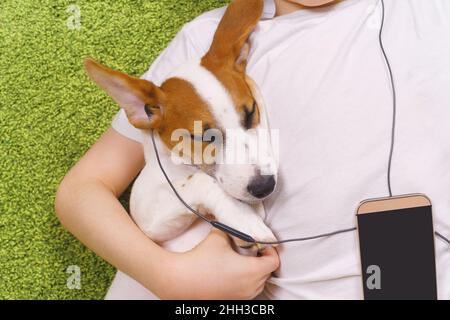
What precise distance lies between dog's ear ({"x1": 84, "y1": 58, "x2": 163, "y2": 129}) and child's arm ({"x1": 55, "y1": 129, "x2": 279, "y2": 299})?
0.21 meters

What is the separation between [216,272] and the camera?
114 cm

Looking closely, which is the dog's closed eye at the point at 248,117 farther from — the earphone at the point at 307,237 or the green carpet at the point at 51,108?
the green carpet at the point at 51,108

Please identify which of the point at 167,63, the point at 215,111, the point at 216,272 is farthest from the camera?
the point at 167,63

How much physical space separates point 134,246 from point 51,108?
27.2 inches

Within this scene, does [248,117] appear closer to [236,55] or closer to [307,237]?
[236,55]

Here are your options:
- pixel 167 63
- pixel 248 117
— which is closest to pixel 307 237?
pixel 248 117

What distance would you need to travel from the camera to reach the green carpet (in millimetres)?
1625

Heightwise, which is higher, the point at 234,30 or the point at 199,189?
the point at 234,30

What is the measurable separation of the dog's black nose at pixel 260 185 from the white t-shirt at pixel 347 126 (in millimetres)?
82

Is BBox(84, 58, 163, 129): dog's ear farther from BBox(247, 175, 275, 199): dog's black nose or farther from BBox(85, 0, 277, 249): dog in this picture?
BBox(247, 175, 275, 199): dog's black nose

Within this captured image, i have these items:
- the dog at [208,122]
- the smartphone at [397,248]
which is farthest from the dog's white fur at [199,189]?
the smartphone at [397,248]
